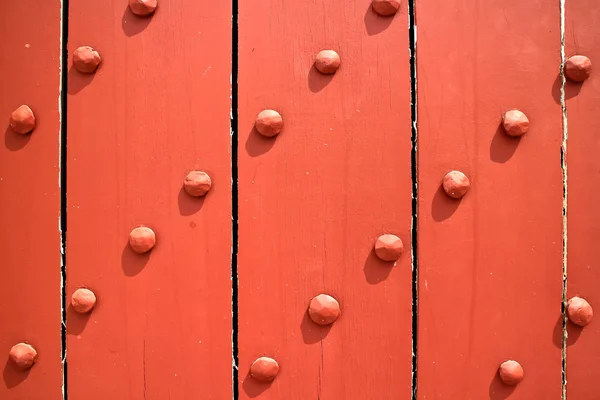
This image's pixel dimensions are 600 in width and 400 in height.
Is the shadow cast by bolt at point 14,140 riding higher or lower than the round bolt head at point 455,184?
higher

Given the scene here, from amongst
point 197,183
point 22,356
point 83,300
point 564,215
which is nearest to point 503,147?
point 564,215

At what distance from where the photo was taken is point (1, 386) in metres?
0.86

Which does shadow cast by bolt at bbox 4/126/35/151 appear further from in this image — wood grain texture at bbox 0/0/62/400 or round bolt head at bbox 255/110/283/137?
round bolt head at bbox 255/110/283/137

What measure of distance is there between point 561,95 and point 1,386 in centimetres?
105

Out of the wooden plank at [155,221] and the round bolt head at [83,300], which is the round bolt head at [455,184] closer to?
the wooden plank at [155,221]

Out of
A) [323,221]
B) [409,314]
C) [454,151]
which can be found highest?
[454,151]

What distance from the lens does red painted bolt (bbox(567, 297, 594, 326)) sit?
830 mm

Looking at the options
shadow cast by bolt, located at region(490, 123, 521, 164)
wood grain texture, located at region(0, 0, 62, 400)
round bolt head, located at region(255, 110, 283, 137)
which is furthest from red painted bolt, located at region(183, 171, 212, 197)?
shadow cast by bolt, located at region(490, 123, 521, 164)

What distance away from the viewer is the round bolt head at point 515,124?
835 mm

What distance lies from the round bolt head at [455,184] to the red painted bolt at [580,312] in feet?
0.83

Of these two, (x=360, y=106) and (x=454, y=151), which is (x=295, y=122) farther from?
(x=454, y=151)

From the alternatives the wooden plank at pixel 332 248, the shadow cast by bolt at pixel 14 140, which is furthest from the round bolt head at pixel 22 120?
the wooden plank at pixel 332 248

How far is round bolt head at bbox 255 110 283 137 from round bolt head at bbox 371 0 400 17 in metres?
0.24

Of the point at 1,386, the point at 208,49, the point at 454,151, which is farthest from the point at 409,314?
the point at 1,386
